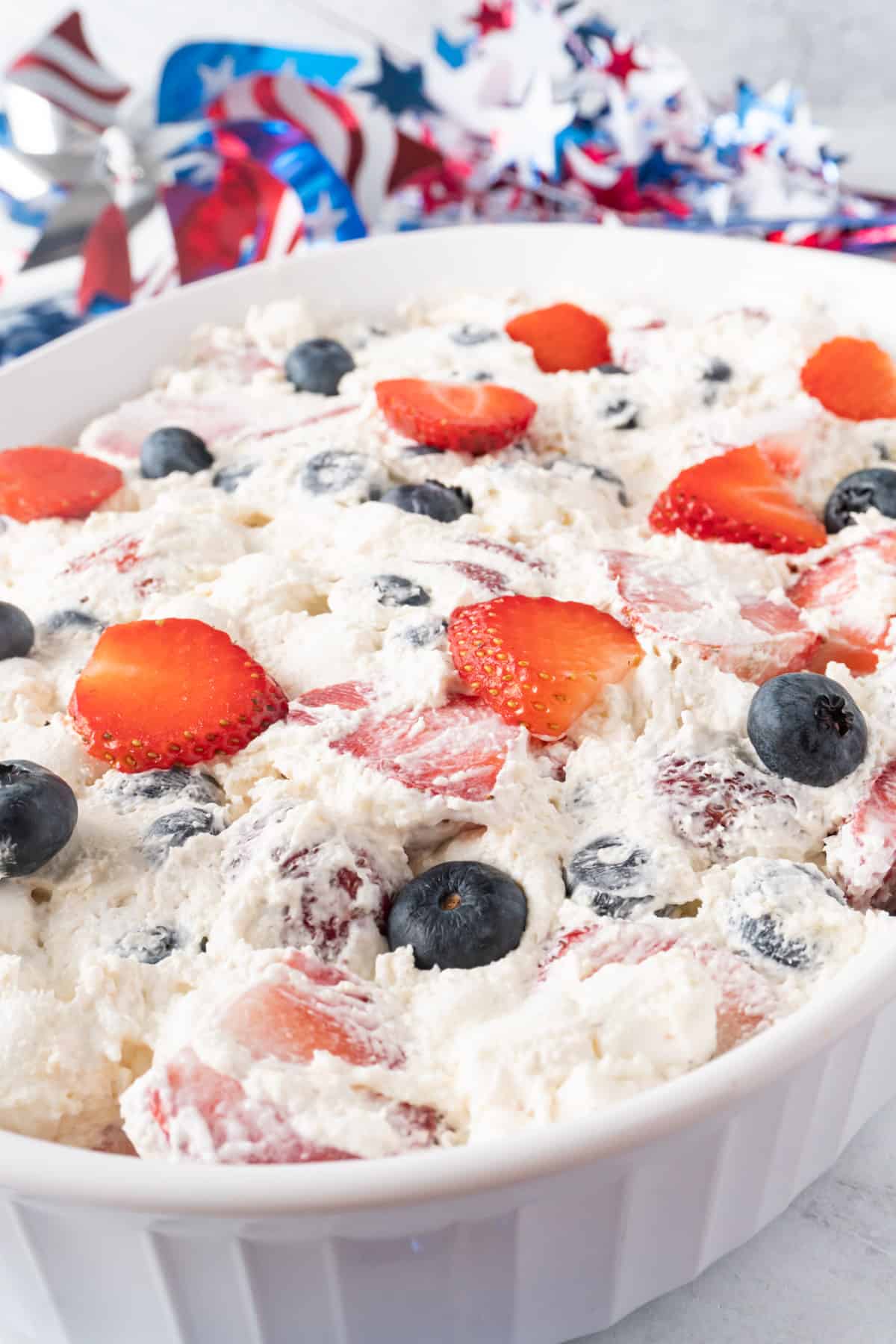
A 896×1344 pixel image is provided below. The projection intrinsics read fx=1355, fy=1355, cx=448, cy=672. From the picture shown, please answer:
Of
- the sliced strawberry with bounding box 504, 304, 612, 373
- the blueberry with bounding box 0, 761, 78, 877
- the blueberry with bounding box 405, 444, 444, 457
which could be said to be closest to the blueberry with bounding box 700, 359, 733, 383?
the sliced strawberry with bounding box 504, 304, 612, 373

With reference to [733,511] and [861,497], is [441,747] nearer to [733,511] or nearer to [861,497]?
[733,511]

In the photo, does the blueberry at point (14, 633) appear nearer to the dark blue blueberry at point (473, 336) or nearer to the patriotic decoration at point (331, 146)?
the dark blue blueberry at point (473, 336)

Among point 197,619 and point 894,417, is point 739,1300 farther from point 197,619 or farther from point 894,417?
point 894,417

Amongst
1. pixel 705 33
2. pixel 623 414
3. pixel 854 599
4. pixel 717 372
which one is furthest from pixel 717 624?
pixel 705 33

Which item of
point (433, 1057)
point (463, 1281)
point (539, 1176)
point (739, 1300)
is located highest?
point (539, 1176)

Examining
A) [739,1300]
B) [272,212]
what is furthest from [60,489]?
[739,1300]

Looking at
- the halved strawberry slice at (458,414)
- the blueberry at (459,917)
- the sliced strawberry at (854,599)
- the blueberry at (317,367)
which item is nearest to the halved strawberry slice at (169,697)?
the blueberry at (459,917)
